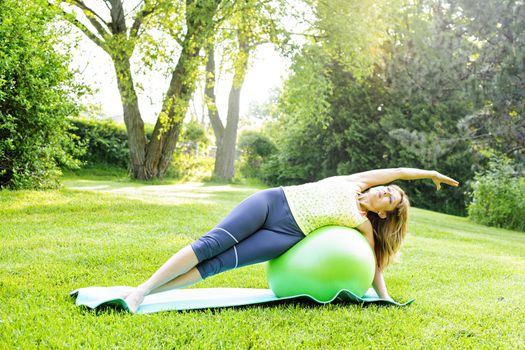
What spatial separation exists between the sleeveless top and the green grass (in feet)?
2.10

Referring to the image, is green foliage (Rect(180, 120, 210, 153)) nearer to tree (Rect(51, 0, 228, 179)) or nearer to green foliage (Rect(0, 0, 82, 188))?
tree (Rect(51, 0, 228, 179))

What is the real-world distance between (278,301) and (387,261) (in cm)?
96

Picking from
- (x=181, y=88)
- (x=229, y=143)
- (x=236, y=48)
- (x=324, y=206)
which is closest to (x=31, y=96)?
(x=181, y=88)

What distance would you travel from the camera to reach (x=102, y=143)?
2000 centimetres

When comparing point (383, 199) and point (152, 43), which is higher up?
point (152, 43)

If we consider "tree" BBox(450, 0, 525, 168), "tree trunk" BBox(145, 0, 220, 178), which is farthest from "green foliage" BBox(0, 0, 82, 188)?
"tree" BBox(450, 0, 525, 168)

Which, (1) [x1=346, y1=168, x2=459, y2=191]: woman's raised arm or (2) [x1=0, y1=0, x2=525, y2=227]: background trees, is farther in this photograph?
(2) [x1=0, y1=0, x2=525, y2=227]: background trees

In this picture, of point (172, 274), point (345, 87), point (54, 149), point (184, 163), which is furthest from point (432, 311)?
point (345, 87)

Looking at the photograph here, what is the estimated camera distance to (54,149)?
32.7 feet

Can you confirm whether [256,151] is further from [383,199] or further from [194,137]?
[383,199]

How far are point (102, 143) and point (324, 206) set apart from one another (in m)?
17.0

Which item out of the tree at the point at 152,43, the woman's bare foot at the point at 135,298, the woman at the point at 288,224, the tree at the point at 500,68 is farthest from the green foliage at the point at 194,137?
the woman's bare foot at the point at 135,298

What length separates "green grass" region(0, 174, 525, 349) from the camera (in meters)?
3.32

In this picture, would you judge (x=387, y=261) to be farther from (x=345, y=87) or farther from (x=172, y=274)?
(x=345, y=87)
